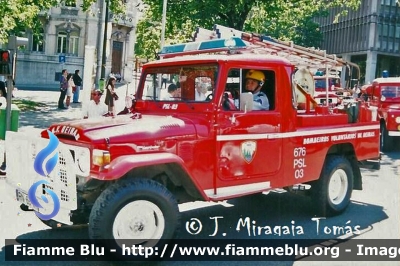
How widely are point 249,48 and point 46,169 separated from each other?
3.05m

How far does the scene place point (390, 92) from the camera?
14.8 meters

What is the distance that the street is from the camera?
19.3 ft

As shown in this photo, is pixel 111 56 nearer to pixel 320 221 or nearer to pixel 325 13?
pixel 325 13

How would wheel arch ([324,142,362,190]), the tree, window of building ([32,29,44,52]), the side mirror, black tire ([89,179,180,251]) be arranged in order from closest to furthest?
black tire ([89,179,180,251]) < the side mirror < wheel arch ([324,142,362,190]) < the tree < window of building ([32,29,44,52])

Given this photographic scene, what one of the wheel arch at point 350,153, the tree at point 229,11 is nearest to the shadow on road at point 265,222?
the wheel arch at point 350,153

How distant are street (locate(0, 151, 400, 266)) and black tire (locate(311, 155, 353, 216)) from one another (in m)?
0.16

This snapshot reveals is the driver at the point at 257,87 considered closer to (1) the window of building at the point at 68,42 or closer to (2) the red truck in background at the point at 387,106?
(2) the red truck in background at the point at 387,106

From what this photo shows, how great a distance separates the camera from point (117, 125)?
16.5 ft

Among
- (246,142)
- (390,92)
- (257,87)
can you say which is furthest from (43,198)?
(390,92)

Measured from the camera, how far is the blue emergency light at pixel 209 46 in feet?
19.6

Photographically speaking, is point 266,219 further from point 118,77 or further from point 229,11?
point 118,77

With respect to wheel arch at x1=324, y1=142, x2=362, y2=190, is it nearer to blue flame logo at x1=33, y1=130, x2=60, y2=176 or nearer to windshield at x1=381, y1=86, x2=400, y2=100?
blue flame logo at x1=33, y1=130, x2=60, y2=176

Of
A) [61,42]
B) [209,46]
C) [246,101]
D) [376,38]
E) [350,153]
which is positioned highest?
[376,38]

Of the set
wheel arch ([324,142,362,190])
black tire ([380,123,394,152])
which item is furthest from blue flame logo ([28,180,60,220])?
black tire ([380,123,394,152])
